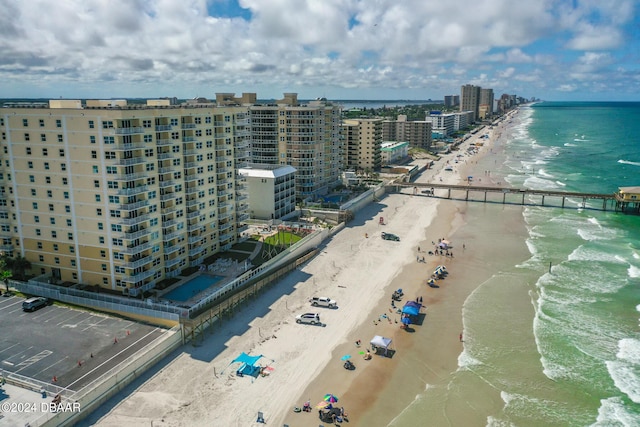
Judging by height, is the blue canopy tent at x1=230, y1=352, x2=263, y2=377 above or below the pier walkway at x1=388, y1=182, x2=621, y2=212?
below

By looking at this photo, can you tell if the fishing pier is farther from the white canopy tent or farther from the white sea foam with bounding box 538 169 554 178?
the white canopy tent

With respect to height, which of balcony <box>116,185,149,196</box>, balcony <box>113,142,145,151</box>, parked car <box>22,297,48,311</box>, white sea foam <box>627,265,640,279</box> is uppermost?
balcony <box>113,142,145,151</box>

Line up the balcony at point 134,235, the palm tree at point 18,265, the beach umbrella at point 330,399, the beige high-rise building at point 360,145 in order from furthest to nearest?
the beige high-rise building at point 360,145 → the palm tree at point 18,265 → the balcony at point 134,235 → the beach umbrella at point 330,399

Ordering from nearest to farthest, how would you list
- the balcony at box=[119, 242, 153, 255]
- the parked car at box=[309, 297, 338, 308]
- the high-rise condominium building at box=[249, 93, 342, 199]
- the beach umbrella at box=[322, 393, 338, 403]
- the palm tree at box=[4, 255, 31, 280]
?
the beach umbrella at box=[322, 393, 338, 403] → the balcony at box=[119, 242, 153, 255] → the palm tree at box=[4, 255, 31, 280] → the parked car at box=[309, 297, 338, 308] → the high-rise condominium building at box=[249, 93, 342, 199]

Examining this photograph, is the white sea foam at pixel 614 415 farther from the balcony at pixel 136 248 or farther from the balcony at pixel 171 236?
the balcony at pixel 171 236

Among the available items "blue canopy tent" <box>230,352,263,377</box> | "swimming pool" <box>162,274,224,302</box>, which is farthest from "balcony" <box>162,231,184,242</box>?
"blue canopy tent" <box>230,352,263,377</box>

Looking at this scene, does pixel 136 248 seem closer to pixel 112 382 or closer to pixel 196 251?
pixel 196 251

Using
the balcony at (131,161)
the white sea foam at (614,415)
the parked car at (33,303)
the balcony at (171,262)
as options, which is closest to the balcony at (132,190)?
the balcony at (131,161)
